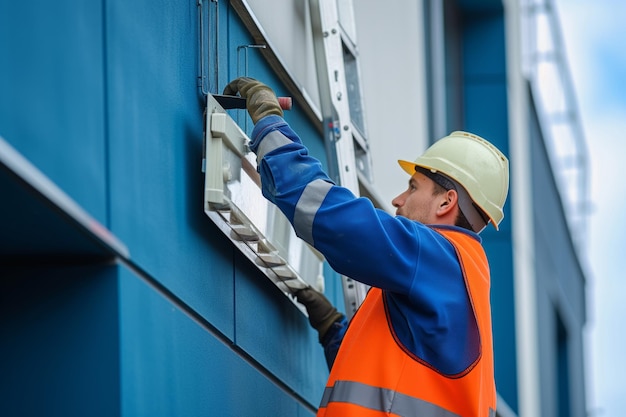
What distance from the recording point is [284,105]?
4.50 metres

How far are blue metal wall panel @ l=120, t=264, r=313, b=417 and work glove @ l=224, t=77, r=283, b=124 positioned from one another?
28.7 inches

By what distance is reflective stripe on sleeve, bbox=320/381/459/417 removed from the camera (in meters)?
4.11

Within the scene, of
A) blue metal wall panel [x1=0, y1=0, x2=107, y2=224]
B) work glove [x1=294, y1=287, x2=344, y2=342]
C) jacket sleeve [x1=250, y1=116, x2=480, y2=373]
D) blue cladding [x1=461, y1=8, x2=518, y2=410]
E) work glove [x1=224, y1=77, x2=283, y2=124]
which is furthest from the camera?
blue cladding [x1=461, y1=8, x2=518, y2=410]

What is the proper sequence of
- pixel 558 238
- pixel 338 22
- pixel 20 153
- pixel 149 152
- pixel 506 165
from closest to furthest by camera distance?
pixel 20 153
pixel 149 152
pixel 506 165
pixel 338 22
pixel 558 238

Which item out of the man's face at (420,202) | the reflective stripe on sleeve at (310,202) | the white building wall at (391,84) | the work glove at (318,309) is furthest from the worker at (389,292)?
the white building wall at (391,84)

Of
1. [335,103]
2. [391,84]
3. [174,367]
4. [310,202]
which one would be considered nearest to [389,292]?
[310,202]

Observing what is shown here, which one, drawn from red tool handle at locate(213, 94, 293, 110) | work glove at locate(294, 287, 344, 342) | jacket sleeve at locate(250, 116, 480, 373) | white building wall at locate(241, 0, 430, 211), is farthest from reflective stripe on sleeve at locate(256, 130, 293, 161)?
white building wall at locate(241, 0, 430, 211)

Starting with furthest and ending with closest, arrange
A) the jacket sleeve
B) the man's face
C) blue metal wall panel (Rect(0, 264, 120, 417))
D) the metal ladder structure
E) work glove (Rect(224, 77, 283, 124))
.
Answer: the metal ladder structure, the man's face, work glove (Rect(224, 77, 283, 124)), the jacket sleeve, blue metal wall panel (Rect(0, 264, 120, 417))

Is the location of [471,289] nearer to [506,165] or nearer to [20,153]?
[506,165]

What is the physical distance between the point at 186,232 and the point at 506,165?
147cm

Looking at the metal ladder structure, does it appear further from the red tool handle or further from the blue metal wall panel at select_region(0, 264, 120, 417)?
the blue metal wall panel at select_region(0, 264, 120, 417)

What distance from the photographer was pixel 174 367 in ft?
12.6

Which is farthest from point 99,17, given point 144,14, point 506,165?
point 506,165

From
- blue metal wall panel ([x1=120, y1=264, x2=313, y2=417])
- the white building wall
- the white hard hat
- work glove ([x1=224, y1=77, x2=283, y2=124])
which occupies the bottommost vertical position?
blue metal wall panel ([x1=120, y1=264, x2=313, y2=417])
